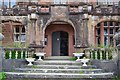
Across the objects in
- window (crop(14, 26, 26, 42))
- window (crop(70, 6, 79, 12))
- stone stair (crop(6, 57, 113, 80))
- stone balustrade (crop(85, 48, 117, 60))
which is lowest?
stone stair (crop(6, 57, 113, 80))

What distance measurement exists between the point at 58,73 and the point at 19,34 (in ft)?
33.3

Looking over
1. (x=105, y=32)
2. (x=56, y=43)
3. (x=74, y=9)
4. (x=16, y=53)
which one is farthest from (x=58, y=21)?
(x=16, y=53)

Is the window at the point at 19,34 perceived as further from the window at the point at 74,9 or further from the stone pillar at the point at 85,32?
the stone pillar at the point at 85,32

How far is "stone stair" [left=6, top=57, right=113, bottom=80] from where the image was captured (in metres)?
10.5

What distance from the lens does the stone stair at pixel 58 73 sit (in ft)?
34.4

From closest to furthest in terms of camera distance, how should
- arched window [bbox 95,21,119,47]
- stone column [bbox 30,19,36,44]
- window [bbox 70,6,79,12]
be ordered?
stone column [bbox 30,19,36,44]
window [bbox 70,6,79,12]
arched window [bbox 95,21,119,47]

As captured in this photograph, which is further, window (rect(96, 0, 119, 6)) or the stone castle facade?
window (rect(96, 0, 119, 6))

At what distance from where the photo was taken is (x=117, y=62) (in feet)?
35.4

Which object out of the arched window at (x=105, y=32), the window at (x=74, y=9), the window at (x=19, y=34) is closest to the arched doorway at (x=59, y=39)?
the window at (x=19, y=34)

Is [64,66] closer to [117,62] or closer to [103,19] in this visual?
[117,62]

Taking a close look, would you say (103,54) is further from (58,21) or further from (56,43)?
(56,43)

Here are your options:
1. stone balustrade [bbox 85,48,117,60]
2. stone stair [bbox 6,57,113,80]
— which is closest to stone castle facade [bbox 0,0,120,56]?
stone balustrade [bbox 85,48,117,60]

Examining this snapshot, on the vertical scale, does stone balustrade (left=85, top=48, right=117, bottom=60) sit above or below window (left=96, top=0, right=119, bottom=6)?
below

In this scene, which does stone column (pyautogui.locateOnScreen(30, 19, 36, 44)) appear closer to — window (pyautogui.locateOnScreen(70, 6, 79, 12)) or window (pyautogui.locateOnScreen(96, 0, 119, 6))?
window (pyautogui.locateOnScreen(70, 6, 79, 12))
